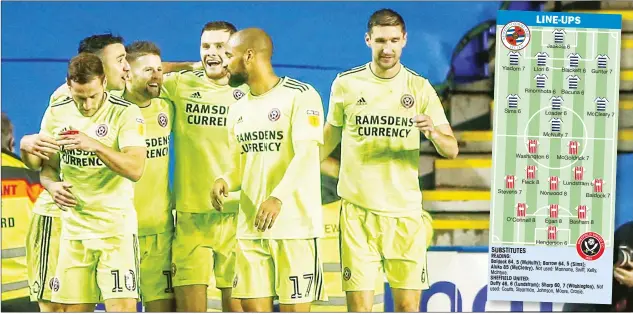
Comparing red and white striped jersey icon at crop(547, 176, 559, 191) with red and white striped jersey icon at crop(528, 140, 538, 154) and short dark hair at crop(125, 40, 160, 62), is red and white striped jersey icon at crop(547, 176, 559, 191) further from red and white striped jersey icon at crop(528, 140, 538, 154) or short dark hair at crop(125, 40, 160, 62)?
short dark hair at crop(125, 40, 160, 62)

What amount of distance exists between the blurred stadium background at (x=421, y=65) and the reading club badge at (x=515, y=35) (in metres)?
0.06

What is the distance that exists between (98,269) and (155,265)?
23cm

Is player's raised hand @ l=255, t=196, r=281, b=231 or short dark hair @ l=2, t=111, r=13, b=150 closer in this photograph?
player's raised hand @ l=255, t=196, r=281, b=231

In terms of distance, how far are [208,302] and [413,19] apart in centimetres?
145

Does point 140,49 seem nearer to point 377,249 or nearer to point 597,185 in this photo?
point 377,249

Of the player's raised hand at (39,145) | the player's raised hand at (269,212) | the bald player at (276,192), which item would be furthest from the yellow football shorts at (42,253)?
the player's raised hand at (269,212)

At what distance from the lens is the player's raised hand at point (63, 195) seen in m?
3.28

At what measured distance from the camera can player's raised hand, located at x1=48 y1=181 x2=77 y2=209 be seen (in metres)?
3.28

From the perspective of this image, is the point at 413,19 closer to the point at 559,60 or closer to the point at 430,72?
the point at 430,72

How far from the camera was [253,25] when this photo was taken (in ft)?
10.8

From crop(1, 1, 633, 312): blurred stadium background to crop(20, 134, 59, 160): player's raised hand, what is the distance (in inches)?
1.5

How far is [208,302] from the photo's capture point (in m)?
3.34

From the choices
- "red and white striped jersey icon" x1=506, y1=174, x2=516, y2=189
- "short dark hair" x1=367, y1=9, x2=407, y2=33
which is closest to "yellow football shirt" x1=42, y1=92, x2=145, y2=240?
"short dark hair" x1=367, y1=9, x2=407, y2=33

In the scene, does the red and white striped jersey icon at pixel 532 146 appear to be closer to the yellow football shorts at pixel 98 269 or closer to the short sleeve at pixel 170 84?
the short sleeve at pixel 170 84
